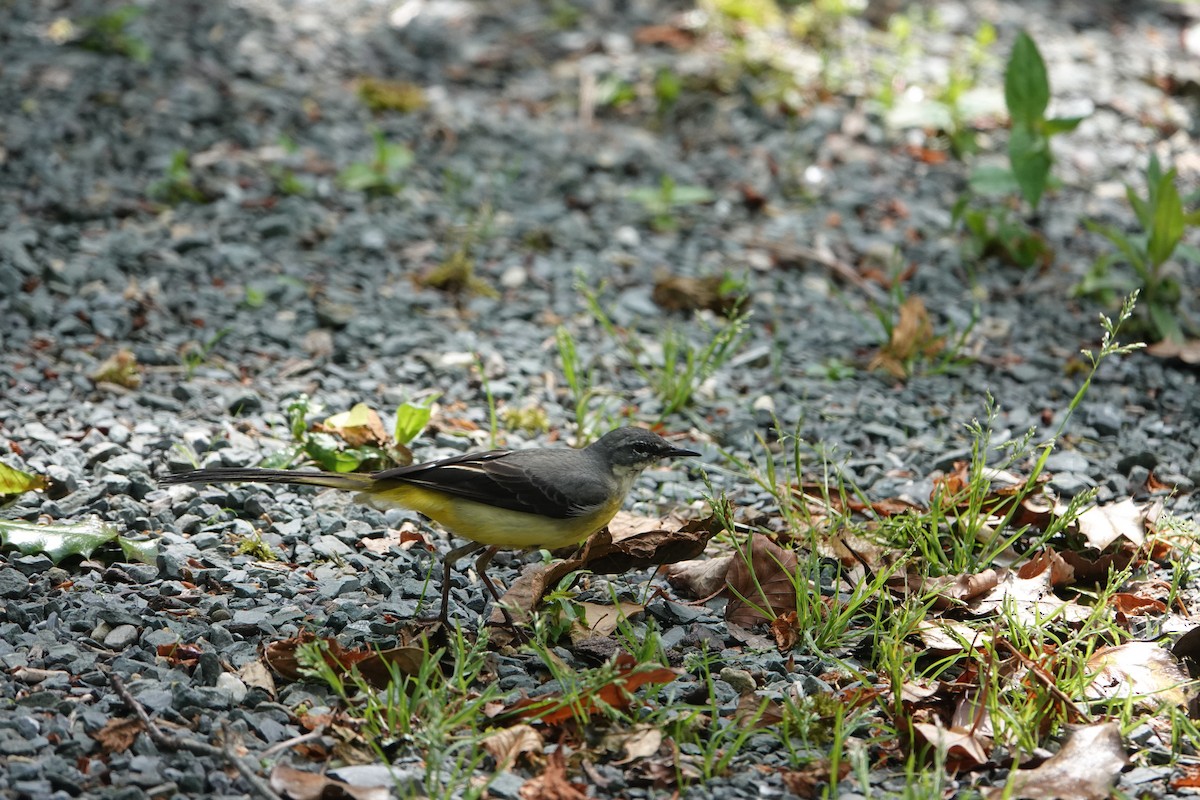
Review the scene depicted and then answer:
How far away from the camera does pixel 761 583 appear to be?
4.88 metres

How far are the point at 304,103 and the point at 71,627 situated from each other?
20.1 ft

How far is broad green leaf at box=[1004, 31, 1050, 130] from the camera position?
7641 millimetres

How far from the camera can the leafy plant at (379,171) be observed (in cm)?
857

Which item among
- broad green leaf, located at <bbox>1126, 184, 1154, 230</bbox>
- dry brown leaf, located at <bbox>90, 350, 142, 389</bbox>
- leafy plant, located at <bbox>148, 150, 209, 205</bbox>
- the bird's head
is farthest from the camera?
leafy plant, located at <bbox>148, 150, 209, 205</bbox>

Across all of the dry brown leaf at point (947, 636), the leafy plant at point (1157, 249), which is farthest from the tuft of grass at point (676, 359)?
the leafy plant at point (1157, 249)

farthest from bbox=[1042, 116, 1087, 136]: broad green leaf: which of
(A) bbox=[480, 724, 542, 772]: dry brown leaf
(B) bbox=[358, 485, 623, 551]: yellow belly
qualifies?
(A) bbox=[480, 724, 542, 772]: dry brown leaf

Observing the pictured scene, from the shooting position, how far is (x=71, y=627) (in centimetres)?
436

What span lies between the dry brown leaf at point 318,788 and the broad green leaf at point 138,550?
146 centimetres

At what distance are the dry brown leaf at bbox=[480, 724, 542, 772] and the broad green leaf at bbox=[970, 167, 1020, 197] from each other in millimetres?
5026

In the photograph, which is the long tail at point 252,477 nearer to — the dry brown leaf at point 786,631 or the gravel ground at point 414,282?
the gravel ground at point 414,282

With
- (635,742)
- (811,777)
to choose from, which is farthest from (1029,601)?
(635,742)

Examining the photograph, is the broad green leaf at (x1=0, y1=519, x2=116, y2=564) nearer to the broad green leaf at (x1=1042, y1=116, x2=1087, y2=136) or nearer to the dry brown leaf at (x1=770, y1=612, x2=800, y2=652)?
the dry brown leaf at (x1=770, y1=612, x2=800, y2=652)

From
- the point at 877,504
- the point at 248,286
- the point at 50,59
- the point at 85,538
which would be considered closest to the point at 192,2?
the point at 50,59

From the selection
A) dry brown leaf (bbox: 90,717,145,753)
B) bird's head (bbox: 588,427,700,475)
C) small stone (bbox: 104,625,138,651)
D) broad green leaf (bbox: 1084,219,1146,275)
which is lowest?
small stone (bbox: 104,625,138,651)
